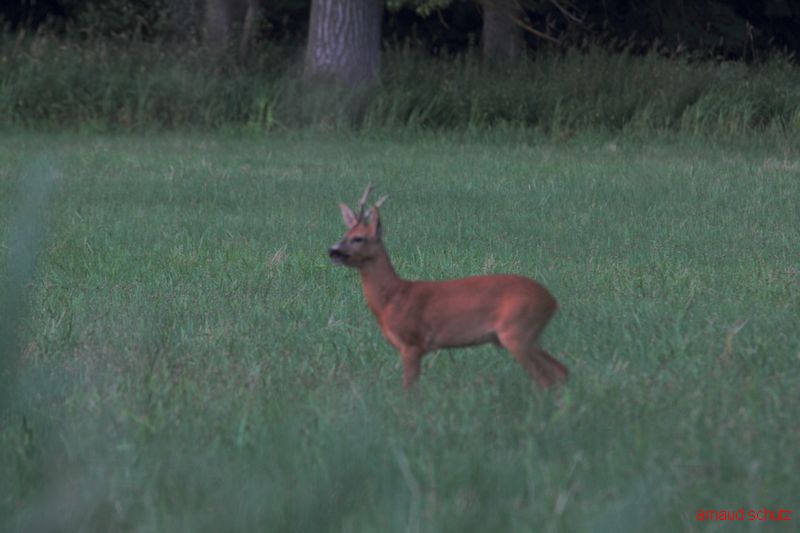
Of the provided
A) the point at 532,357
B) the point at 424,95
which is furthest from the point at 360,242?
the point at 424,95

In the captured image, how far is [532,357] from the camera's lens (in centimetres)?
519

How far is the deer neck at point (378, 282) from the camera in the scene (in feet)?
18.2

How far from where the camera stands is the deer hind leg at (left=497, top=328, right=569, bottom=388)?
5.10 metres

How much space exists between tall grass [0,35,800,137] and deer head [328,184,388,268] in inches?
533

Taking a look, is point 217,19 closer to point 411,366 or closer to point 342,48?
point 342,48

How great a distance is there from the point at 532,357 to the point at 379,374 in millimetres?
834

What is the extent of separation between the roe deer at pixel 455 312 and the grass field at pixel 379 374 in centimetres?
16

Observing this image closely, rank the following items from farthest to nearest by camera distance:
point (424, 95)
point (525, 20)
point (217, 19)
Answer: point (525, 20) < point (217, 19) < point (424, 95)

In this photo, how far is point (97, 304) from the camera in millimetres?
7613

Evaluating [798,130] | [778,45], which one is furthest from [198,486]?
[778,45]

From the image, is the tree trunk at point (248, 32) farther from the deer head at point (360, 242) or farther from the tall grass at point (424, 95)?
the deer head at point (360, 242)

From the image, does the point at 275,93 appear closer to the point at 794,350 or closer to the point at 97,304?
the point at 97,304

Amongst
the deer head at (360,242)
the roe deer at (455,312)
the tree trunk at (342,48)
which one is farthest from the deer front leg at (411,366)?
the tree trunk at (342,48)

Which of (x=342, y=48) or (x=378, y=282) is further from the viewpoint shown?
(x=342, y=48)
